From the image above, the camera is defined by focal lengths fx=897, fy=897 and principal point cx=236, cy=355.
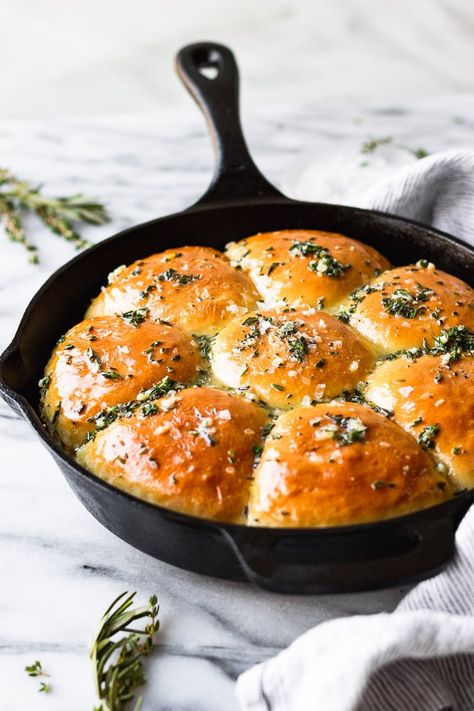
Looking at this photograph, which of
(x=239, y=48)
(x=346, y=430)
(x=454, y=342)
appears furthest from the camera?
(x=239, y=48)

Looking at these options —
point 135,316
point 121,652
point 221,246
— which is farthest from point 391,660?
point 221,246

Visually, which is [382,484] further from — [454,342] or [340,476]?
[454,342]

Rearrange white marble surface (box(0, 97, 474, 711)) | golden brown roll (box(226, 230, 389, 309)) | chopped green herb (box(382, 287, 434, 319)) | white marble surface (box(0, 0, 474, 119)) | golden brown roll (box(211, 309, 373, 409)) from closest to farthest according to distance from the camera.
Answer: white marble surface (box(0, 97, 474, 711)) < golden brown roll (box(211, 309, 373, 409)) < chopped green herb (box(382, 287, 434, 319)) < golden brown roll (box(226, 230, 389, 309)) < white marble surface (box(0, 0, 474, 119))

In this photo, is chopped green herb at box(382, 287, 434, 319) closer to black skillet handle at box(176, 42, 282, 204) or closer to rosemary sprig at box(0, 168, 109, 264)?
black skillet handle at box(176, 42, 282, 204)

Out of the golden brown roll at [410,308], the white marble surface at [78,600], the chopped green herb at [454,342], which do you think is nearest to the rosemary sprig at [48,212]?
the white marble surface at [78,600]

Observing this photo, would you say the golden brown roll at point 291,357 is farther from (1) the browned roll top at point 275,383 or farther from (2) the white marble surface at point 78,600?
(2) the white marble surface at point 78,600

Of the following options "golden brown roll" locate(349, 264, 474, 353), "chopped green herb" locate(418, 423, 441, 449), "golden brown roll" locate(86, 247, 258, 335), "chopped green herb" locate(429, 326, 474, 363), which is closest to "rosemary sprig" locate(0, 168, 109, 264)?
"golden brown roll" locate(86, 247, 258, 335)
